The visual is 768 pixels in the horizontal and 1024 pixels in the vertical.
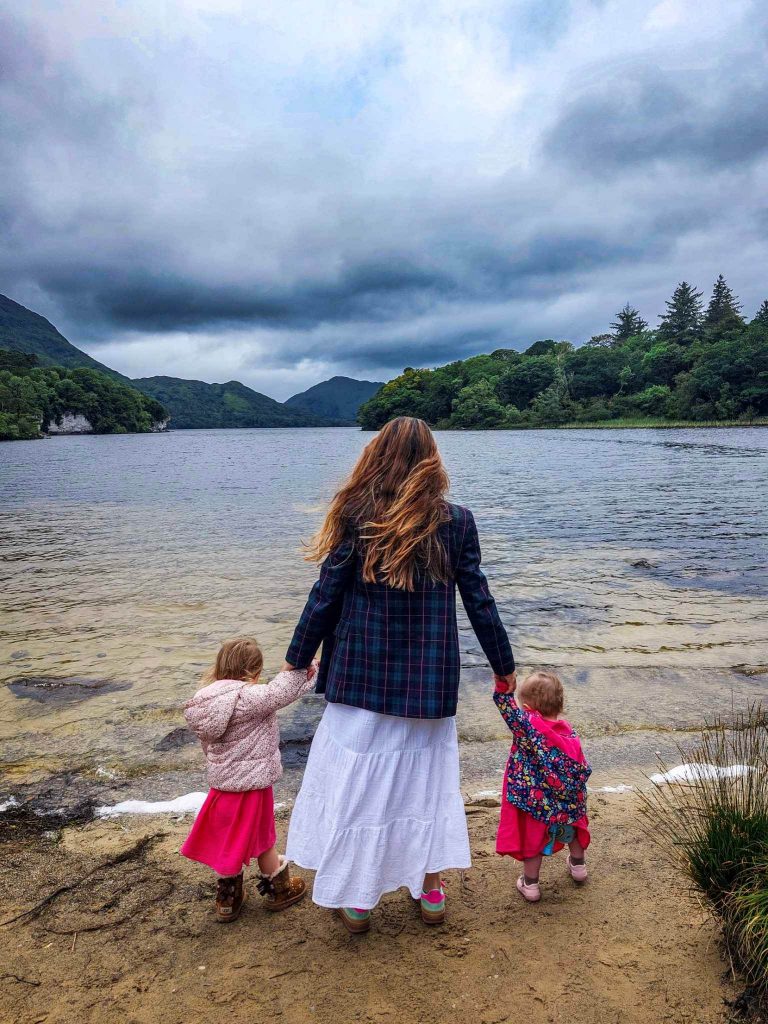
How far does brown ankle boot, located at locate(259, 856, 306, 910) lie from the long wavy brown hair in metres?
1.65

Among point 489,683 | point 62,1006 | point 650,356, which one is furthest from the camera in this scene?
point 650,356

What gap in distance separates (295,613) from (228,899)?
6.77 metres

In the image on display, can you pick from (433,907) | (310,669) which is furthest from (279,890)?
(310,669)

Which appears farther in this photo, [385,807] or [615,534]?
[615,534]

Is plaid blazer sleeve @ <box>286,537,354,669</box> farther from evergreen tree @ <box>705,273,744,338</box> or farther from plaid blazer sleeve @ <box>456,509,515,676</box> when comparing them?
evergreen tree @ <box>705,273,744,338</box>

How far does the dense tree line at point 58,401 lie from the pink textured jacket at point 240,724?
11534cm

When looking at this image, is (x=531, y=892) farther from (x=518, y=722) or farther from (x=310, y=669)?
(x=310, y=669)

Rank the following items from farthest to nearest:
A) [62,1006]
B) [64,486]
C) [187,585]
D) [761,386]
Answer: [761,386]
[64,486]
[187,585]
[62,1006]

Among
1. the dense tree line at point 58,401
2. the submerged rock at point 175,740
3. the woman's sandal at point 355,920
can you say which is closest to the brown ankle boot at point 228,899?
the woman's sandal at point 355,920

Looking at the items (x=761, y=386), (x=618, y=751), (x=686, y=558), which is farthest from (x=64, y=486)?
(x=761, y=386)

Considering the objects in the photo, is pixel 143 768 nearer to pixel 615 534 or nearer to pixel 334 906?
pixel 334 906

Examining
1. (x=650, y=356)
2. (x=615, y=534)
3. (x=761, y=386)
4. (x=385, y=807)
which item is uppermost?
(x=650, y=356)

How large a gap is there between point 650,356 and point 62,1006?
139799mm

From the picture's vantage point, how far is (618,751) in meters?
5.12
